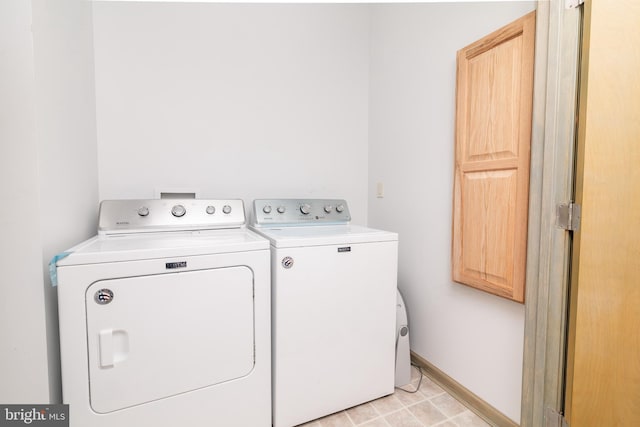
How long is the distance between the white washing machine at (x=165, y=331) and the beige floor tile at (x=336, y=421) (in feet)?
0.91

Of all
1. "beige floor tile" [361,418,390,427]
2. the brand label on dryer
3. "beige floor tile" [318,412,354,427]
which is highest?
the brand label on dryer

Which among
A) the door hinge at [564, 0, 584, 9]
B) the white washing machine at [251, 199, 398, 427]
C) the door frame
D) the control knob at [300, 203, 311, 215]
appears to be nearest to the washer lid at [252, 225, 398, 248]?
the white washing machine at [251, 199, 398, 427]

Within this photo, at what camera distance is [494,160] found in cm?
130

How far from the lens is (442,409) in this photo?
148 centimetres

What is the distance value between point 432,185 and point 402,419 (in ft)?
4.00

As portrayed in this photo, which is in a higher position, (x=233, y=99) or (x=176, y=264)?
(x=233, y=99)

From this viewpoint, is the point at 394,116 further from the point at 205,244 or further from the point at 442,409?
the point at 442,409

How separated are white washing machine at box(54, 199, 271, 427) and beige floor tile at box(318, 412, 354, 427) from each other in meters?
0.28

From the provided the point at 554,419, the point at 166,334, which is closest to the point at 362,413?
the point at 554,419

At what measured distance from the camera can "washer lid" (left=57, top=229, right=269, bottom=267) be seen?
102 cm

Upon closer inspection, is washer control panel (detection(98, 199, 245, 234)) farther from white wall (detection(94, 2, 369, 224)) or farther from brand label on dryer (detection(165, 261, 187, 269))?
brand label on dryer (detection(165, 261, 187, 269))

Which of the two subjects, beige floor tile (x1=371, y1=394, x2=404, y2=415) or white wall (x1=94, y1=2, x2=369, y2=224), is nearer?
beige floor tile (x1=371, y1=394, x2=404, y2=415)

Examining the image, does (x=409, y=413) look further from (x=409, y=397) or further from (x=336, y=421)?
(x=336, y=421)

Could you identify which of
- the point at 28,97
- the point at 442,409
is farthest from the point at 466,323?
the point at 28,97
